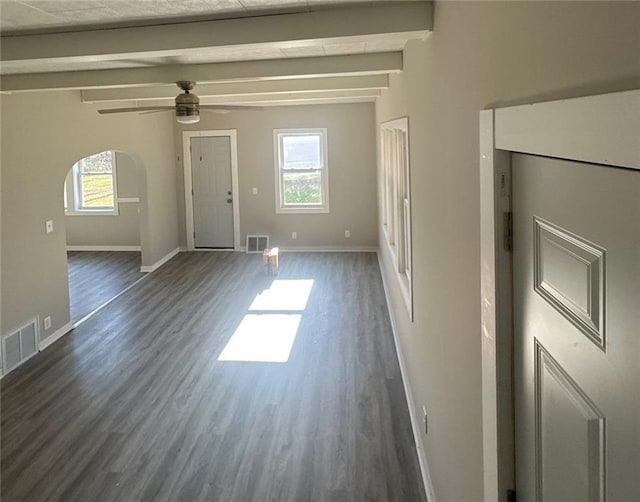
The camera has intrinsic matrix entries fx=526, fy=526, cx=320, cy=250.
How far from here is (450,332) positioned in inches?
84.5

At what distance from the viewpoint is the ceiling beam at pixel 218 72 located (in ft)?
12.2

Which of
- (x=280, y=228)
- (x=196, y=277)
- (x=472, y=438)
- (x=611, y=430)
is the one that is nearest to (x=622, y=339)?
(x=611, y=430)

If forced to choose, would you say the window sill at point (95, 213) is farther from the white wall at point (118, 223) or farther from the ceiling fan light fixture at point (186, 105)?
the ceiling fan light fixture at point (186, 105)

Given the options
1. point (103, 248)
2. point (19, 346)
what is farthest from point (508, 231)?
point (103, 248)

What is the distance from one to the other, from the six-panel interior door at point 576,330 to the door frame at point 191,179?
8529mm

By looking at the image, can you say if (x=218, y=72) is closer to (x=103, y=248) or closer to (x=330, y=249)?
(x=330, y=249)

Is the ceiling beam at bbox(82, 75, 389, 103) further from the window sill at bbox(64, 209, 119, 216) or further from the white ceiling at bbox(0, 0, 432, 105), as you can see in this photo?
the window sill at bbox(64, 209, 119, 216)

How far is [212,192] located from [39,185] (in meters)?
4.53

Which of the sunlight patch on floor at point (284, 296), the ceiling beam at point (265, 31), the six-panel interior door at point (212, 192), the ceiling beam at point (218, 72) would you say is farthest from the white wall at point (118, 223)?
the ceiling beam at point (265, 31)

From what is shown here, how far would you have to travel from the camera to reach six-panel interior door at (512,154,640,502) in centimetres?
78

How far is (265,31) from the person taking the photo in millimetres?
2484

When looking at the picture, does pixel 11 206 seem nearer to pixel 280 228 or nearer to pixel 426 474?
pixel 426 474

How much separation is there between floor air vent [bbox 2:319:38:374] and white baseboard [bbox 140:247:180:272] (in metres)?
3.23

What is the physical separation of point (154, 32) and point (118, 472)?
98.3 inches
